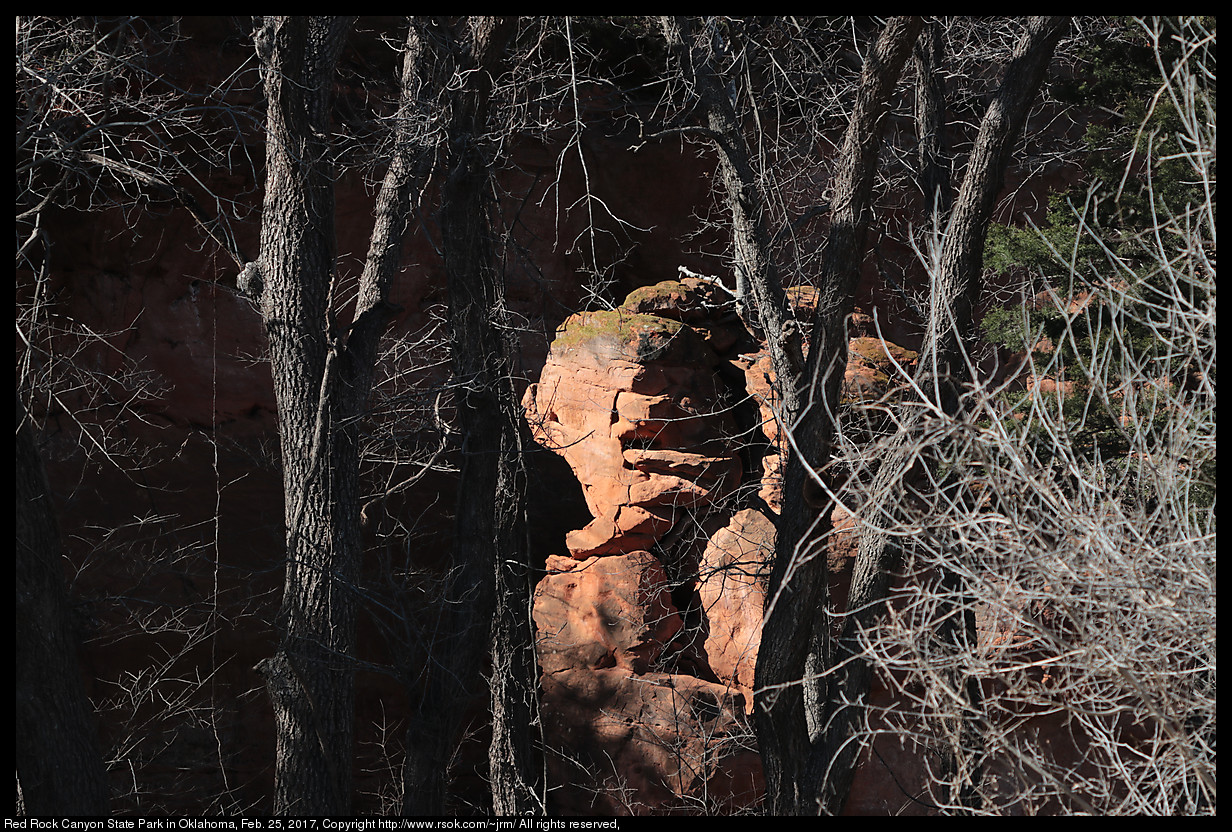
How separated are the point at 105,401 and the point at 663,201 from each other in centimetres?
764

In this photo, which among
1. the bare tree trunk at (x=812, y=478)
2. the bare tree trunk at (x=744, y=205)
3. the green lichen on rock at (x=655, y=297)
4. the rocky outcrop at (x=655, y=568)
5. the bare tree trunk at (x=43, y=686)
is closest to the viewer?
the bare tree trunk at (x=43, y=686)

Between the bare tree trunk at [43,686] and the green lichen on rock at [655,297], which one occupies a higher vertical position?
the green lichen on rock at [655,297]

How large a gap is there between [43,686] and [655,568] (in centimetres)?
528

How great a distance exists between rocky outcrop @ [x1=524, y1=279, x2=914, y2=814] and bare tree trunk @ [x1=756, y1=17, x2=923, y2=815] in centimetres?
192

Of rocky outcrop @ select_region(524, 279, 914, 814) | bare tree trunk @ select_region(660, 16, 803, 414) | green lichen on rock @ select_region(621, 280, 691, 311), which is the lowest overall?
rocky outcrop @ select_region(524, 279, 914, 814)

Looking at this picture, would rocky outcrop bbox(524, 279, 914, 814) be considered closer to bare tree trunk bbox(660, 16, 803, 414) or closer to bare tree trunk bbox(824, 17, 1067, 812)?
bare tree trunk bbox(824, 17, 1067, 812)

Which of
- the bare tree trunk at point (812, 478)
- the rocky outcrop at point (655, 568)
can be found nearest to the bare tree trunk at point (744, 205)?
the bare tree trunk at point (812, 478)

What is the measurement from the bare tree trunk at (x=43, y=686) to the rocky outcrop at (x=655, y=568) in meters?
4.25

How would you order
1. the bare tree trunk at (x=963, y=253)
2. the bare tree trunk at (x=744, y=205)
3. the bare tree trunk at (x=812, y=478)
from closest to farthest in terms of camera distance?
the bare tree trunk at (x=812, y=478), the bare tree trunk at (x=744, y=205), the bare tree trunk at (x=963, y=253)

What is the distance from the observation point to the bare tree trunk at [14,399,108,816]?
19.4 ft

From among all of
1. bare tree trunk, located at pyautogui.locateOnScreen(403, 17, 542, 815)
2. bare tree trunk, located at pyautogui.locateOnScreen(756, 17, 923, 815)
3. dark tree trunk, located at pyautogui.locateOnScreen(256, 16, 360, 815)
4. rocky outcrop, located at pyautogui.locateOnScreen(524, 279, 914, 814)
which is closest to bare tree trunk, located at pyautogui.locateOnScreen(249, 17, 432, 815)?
dark tree trunk, located at pyautogui.locateOnScreen(256, 16, 360, 815)

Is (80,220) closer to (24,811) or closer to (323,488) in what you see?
(323,488)

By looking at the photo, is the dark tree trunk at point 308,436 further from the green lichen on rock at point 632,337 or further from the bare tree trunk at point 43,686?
the green lichen on rock at point 632,337

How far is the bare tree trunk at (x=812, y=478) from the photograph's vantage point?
6.61 m
